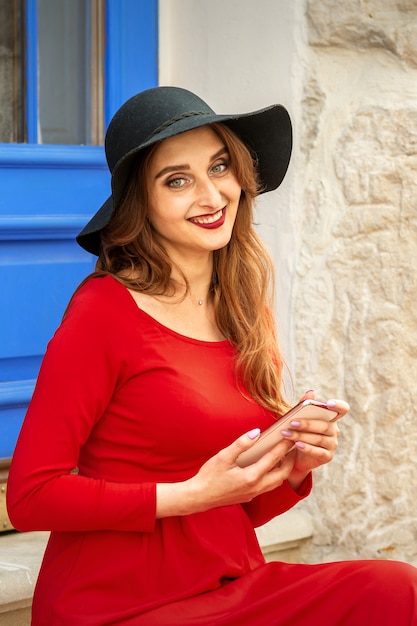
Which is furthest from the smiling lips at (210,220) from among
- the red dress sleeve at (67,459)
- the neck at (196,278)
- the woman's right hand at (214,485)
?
the woman's right hand at (214,485)

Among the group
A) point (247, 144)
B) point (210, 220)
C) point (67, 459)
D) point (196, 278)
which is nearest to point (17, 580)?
point (67, 459)

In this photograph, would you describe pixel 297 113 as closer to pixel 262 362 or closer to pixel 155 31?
pixel 155 31

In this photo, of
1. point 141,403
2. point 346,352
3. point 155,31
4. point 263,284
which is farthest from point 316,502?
point 155,31

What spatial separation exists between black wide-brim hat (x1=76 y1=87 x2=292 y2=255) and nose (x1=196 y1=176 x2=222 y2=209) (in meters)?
0.12

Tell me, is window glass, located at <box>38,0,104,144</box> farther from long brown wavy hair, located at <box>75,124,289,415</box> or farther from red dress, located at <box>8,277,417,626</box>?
red dress, located at <box>8,277,417,626</box>

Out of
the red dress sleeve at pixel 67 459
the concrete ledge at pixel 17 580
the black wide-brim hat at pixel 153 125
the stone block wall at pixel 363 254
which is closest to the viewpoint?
the red dress sleeve at pixel 67 459

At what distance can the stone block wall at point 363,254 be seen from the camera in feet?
8.98

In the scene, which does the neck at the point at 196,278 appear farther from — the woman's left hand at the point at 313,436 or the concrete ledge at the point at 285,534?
the concrete ledge at the point at 285,534

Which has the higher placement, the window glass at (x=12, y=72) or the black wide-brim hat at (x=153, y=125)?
the window glass at (x=12, y=72)

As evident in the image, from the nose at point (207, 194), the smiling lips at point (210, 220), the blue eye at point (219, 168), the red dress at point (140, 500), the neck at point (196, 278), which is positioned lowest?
the red dress at point (140, 500)

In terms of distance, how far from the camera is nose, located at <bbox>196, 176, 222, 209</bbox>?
1.99 metres

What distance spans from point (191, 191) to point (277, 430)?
1.59 feet

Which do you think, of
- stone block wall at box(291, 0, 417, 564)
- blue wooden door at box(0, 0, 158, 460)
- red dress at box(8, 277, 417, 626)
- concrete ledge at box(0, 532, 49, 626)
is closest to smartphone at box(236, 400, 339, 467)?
red dress at box(8, 277, 417, 626)

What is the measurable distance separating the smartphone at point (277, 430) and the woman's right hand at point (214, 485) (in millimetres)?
12
